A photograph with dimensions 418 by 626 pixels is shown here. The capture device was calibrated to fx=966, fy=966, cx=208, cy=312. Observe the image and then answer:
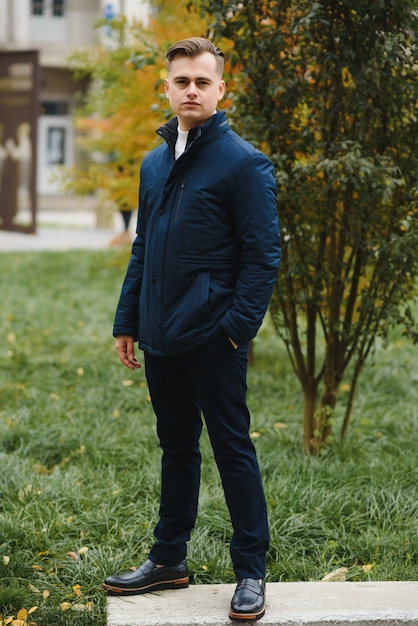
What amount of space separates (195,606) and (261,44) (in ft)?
8.61

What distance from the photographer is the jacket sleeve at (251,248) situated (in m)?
3.02

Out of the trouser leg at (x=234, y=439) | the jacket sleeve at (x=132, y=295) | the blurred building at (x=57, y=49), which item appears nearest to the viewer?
the trouser leg at (x=234, y=439)

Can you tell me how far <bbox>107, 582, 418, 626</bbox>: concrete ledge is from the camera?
325cm

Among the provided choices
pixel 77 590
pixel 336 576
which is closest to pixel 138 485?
pixel 77 590

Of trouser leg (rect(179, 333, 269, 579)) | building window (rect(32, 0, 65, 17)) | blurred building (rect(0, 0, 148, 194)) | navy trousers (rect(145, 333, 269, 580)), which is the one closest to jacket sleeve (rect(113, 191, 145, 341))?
navy trousers (rect(145, 333, 269, 580))

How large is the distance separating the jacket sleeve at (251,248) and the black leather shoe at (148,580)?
981mm

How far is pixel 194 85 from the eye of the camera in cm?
306

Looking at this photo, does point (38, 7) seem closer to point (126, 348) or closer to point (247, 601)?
point (126, 348)

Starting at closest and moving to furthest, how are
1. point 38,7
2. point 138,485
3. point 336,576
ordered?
point 336,576, point 138,485, point 38,7

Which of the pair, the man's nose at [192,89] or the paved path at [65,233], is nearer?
the man's nose at [192,89]

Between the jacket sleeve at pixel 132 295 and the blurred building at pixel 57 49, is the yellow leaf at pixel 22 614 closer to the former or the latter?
the jacket sleeve at pixel 132 295

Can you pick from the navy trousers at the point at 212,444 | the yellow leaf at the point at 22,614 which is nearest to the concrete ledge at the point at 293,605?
the navy trousers at the point at 212,444

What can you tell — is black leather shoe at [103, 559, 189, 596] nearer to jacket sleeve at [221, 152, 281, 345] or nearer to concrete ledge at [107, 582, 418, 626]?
concrete ledge at [107, 582, 418, 626]

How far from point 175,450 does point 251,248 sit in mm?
818
